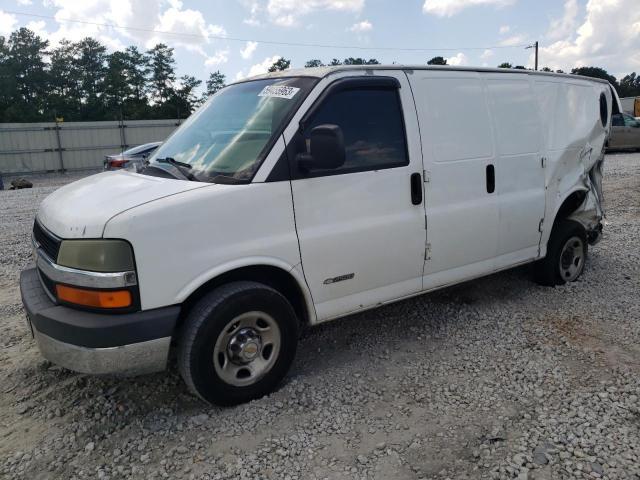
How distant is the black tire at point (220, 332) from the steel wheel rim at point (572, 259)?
3452mm

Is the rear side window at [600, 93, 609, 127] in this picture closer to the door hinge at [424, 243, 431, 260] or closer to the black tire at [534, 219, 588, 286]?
the black tire at [534, 219, 588, 286]

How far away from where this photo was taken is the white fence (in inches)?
957

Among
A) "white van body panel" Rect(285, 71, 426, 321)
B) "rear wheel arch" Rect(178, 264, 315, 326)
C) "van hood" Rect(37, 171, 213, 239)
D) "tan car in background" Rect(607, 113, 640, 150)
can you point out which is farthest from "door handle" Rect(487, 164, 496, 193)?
"tan car in background" Rect(607, 113, 640, 150)

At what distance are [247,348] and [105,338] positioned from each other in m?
0.86

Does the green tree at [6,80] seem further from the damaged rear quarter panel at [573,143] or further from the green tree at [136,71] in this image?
the damaged rear quarter panel at [573,143]

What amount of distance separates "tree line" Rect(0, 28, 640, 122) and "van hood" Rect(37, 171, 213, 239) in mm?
42760

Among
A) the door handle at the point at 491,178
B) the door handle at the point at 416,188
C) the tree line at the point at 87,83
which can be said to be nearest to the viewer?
the door handle at the point at 416,188

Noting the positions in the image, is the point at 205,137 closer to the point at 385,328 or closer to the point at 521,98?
the point at 385,328

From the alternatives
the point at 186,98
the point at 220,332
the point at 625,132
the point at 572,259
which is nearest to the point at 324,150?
the point at 220,332

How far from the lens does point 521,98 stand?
4738 millimetres

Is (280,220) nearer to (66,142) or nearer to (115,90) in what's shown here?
(66,142)

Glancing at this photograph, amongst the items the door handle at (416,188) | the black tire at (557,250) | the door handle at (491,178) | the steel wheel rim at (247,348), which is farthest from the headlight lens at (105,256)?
the black tire at (557,250)

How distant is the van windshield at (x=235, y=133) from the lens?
3.30 meters

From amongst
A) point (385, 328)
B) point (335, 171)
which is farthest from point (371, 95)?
point (385, 328)
